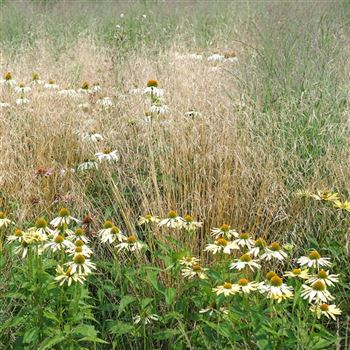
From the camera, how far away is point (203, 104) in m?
3.42

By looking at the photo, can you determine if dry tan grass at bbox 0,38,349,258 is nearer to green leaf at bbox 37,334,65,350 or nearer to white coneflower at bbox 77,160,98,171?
white coneflower at bbox 77,160,98,171

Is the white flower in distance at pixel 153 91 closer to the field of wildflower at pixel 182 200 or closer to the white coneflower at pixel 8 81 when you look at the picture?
the field of wildflower at pixel 182 200

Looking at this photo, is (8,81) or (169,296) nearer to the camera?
(169,296)

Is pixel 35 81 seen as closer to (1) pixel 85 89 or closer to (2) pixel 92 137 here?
(1) pixel 85 89

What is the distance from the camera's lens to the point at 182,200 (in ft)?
9.01

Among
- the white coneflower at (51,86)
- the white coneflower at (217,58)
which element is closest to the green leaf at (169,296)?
the white coneflower at (51,86)

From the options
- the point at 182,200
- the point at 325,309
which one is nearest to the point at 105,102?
the point at 182,200

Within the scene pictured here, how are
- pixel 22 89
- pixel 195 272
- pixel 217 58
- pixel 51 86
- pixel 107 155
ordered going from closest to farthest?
pixel 195 272
pixel 107 155
pixel 22 89
pixel 51 86
pixel 217 58

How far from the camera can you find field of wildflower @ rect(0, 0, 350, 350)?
1945 millimetres

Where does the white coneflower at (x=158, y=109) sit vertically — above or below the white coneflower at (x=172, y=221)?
above

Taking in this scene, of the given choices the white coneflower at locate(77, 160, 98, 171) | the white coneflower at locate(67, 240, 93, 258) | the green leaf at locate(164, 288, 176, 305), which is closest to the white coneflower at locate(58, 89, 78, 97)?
the white coneflower at locate(77, 160, 98, 171)

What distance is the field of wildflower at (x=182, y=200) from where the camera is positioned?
195cm

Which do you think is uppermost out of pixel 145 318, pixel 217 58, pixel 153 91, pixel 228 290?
pixel 153 91

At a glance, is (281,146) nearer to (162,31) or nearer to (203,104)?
(203,104)
